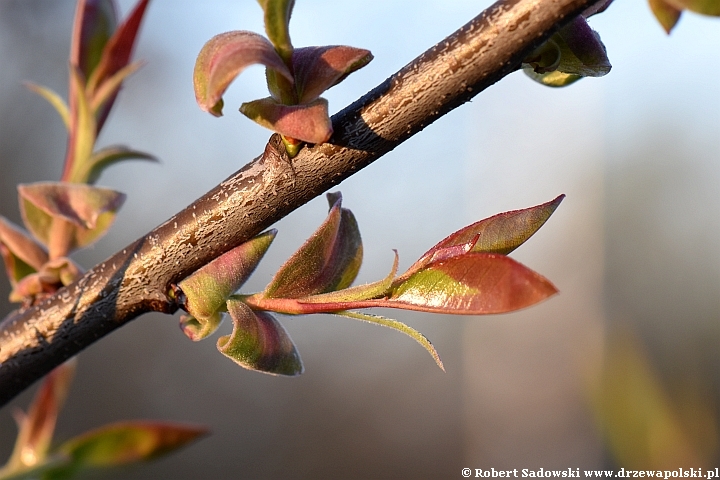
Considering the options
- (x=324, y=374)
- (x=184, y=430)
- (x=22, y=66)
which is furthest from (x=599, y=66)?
(x=324, y=374)

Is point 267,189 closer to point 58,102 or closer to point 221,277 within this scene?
point 221,277

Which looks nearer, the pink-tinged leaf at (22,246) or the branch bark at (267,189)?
the branch bark at (267,189)

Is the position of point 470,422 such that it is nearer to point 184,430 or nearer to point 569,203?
point 569,203

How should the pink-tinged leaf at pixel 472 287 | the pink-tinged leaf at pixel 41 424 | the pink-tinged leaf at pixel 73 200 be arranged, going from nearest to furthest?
the pink-tinged leaf at pixel 472 287 < the pink-tinged leaf at pixel 73 200 < the pink-tinged leaf at pixel 41 424

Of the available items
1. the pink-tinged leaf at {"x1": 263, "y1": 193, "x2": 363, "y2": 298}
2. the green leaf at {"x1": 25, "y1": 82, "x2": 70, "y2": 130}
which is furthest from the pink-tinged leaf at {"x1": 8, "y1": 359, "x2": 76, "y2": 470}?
the pink-tinged leaf at {"x1": 263, "y1": 193, "x2": 363, "y2": 298}

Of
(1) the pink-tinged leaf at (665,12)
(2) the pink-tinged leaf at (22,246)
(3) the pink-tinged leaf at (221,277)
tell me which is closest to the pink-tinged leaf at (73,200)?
(2) the pink-tinged leaf at (22,246)

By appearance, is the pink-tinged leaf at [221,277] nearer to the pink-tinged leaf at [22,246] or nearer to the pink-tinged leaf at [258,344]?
the pink-tinged leaf at [258,344]
